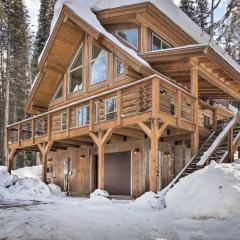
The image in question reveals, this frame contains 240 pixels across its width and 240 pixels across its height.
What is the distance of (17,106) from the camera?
124ft

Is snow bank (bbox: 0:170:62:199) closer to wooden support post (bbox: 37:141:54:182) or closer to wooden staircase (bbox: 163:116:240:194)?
wooden support post (bbox: 37:141:54:182)

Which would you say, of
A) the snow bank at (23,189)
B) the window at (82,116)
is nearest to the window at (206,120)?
the window at (82,116)

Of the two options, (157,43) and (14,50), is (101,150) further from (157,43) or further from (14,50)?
(14,50)

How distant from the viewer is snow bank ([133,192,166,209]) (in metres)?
10.3

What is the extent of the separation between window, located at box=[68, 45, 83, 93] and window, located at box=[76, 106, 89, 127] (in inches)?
59.0

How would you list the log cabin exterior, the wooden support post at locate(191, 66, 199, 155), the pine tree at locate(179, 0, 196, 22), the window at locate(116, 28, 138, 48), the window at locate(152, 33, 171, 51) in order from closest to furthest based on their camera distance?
the log cabin exterior → the wooden support post at locate(191, 66, 199, 155) → the window at locate(116, 28, 138, 48) → the window at locate(152, 33, 171, 51) → the pine tree at locate(179, 0, 196, 22)

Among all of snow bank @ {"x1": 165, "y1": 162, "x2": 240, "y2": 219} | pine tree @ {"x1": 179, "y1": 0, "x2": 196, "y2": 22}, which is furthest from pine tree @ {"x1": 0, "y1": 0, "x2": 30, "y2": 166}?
snow bank @ {"x1": 165, "y1": 162, "x2": 240, "y2": 219}

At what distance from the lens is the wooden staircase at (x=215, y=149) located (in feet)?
39.7

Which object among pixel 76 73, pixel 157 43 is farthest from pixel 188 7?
pixel 157 43

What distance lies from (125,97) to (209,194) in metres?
7.51

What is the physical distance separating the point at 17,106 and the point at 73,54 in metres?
20.6

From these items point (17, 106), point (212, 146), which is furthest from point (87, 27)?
point (17, 106)

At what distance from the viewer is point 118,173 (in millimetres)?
16000

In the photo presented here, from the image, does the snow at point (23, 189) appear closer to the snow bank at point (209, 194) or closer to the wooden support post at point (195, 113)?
the wooden support post at point (195, 113)
